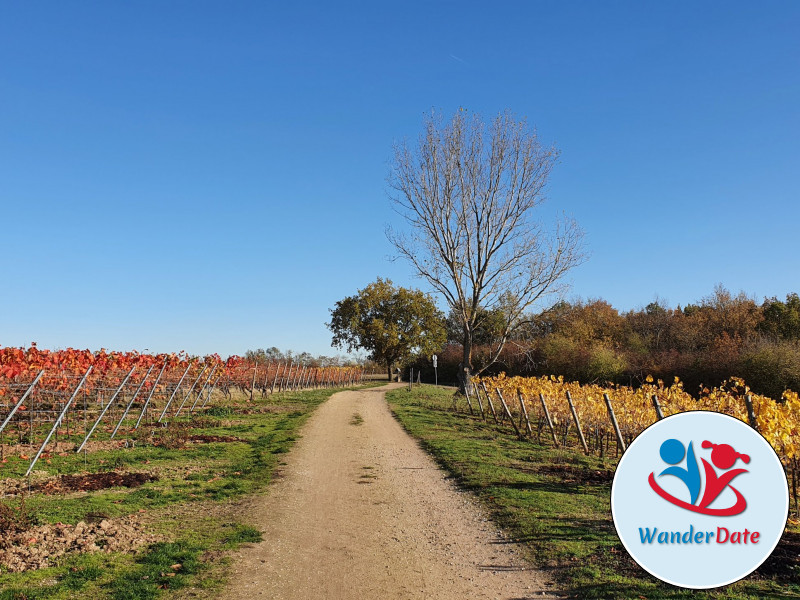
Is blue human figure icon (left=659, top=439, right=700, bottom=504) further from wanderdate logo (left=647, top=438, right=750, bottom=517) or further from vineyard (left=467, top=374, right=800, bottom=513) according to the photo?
vineyard (left=467, top=374, right=800, bottom=513)

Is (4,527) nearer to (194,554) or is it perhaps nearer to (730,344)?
(194,554)

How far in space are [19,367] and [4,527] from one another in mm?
10345

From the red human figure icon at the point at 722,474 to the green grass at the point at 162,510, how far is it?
14.8 feet

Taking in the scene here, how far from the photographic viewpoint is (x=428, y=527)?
7641mm

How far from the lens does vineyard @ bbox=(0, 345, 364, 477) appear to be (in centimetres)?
1284

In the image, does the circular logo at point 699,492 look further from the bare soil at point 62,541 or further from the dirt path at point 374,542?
the bare soil at point 62,541

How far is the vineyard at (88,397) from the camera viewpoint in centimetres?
1284

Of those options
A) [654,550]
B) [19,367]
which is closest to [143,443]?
[19,367]

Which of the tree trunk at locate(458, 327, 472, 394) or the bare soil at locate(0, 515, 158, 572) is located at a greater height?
the tree trunk at locate(458, 327, 472, 394)

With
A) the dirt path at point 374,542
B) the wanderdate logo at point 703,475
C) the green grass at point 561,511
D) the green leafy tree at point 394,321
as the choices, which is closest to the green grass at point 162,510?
the dirt path at point 374,542

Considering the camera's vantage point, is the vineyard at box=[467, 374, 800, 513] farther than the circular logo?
Yes

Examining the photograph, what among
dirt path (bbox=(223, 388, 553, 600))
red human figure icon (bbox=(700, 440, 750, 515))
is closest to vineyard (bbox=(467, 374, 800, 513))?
dirt path (bbox=(223, 388, 553, 600))

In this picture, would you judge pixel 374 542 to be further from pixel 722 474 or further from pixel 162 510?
pixel 722 474

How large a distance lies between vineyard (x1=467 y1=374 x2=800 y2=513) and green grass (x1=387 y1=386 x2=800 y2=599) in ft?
3.47
